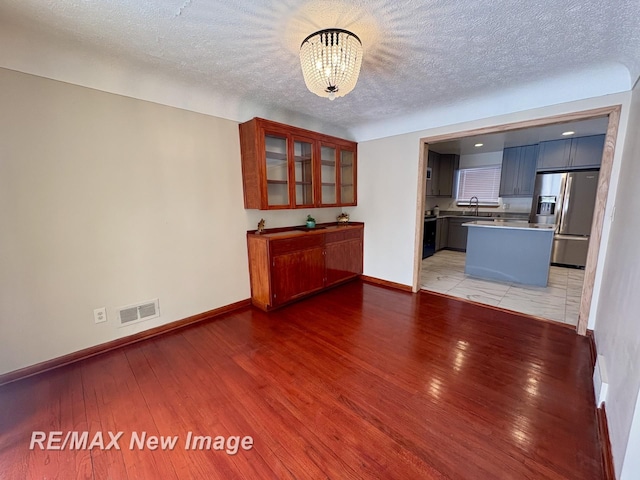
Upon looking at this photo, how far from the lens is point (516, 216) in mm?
5719

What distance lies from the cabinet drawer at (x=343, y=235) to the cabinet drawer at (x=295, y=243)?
17 cm

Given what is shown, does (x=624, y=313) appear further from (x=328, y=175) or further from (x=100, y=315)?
(x=100, y=315)

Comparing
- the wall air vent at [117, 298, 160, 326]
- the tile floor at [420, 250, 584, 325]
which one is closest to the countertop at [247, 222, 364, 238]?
the wall air vent at [117, 298, 160, 326]

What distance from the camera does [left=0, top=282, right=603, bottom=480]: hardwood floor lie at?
1317mm

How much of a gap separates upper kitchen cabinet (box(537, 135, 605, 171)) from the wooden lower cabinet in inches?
165

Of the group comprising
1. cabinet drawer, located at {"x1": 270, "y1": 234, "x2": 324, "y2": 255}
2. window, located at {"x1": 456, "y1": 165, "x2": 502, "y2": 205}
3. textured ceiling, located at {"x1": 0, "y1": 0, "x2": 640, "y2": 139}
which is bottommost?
cabinet drawer, located at {"x1": 270, "y1": 234, "x2": 324, "y2": 255}

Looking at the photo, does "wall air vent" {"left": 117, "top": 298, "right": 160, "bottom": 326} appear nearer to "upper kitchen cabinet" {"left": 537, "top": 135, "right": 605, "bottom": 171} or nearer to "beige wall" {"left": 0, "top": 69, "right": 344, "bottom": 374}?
"beige wall" {"left": 0, "top": 69, "right": 344, "bottom": 374}

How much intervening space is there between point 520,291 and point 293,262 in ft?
10.6

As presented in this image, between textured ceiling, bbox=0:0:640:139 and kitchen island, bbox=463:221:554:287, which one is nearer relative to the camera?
textured ceiling, bbox=0:0:640:139

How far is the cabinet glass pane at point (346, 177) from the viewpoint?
3.95m

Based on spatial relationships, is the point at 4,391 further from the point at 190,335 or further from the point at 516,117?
the point at 516,117

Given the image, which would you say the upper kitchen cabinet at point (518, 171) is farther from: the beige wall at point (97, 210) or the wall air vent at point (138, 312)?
the wall air vent at point (138, 312)

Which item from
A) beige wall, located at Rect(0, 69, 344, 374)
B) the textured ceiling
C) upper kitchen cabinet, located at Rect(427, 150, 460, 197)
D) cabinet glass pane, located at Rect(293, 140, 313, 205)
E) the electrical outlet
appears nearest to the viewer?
the textured ceiling

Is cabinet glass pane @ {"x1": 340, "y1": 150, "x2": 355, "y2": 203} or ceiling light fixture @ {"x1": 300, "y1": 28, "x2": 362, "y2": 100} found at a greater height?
ceiling light fixture @ {"x1": 300, "y1": 28, "x2": 362, "y2": 100}
